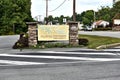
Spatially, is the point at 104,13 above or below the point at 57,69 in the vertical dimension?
above

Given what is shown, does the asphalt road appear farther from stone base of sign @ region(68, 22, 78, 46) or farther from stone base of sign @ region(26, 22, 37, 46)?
stone base of sign @ region(68, 22, 78, 46)

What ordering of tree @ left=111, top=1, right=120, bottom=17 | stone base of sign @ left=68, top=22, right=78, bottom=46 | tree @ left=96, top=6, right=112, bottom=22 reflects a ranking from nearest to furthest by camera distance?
stone base of sign @ left=68, top=22, right=78, bottom=46 → tree @ left=111, top=1, right=120, bottom=17 → tree @ left=96, top=6, right=112, bottom=22

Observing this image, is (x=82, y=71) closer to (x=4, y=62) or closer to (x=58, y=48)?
(x=4, y=62)

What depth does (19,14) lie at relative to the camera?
83.8 metres

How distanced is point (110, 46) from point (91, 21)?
116363 millimetres

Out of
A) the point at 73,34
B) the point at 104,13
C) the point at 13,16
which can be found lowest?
the point at 73,34

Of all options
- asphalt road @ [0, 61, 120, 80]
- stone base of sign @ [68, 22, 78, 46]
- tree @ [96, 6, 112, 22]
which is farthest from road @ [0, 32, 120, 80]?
tree @ [96, 6, 112, 22]

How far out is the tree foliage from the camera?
8325 cm

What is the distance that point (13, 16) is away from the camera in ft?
275

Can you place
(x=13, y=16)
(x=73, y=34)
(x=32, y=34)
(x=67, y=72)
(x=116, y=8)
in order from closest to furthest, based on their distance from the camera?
1. (x=67, y=72)
2. (x=32, y=34)
3. (x=73, y=34)
4. (x=13, y=16)
5. (x=116, y=8)

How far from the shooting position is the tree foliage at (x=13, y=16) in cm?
8325

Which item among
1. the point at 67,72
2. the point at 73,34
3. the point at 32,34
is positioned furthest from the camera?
the point at 73,34

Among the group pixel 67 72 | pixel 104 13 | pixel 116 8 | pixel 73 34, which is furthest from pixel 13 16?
pixel 67 72

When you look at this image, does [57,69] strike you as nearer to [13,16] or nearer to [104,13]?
[13,16]
